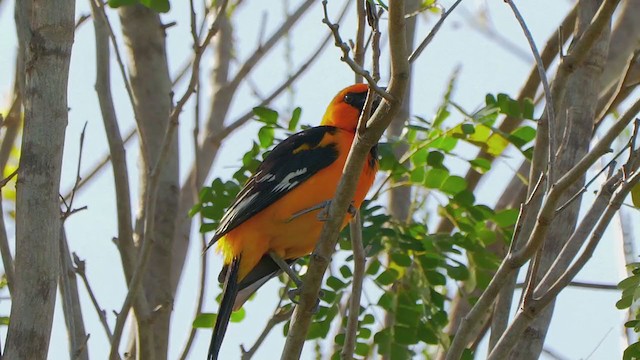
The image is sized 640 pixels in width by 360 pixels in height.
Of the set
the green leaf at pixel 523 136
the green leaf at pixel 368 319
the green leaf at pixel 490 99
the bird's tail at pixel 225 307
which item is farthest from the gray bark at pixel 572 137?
the bird's tail at pixel 225 307

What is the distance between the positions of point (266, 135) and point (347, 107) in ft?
2.09

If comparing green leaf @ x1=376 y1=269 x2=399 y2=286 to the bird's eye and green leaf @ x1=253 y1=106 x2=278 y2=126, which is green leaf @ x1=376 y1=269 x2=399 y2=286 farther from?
the bird's eye

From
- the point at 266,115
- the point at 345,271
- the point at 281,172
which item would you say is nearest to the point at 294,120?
the point at 266,115

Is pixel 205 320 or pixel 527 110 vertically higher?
pixel 527 110

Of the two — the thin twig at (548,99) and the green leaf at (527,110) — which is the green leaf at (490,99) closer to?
the green leaf at (527,110)

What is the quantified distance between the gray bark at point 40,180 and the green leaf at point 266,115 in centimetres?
208

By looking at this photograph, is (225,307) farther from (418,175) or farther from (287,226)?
(418,175)

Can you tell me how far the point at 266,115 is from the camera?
19.7ft

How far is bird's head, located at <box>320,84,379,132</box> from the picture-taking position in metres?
6.41

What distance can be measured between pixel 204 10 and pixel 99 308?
2048 millimetres

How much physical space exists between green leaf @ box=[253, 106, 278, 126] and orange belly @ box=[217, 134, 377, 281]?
1.48 ft

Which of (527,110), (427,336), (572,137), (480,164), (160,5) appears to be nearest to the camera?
(572,137)

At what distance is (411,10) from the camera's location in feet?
21.2

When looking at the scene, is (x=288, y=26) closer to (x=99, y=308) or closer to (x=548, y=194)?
(x=99, y=308)
